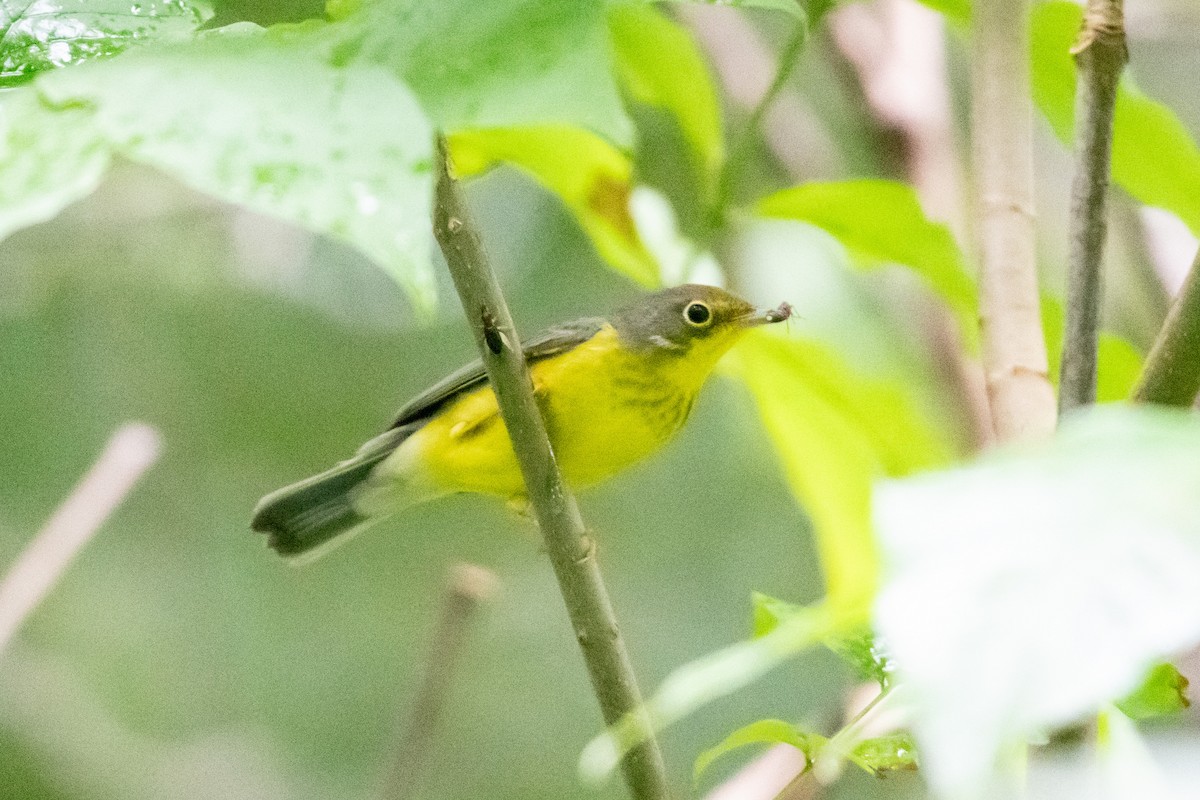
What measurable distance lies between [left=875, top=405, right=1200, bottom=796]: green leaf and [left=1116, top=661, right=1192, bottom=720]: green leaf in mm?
625

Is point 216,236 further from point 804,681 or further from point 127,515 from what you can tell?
point 804,681

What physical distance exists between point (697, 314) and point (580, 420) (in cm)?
38

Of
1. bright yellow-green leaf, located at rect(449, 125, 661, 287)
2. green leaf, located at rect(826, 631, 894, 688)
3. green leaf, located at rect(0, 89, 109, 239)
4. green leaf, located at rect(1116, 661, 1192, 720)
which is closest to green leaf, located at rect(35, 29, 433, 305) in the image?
green leaf, located at rect(0, 89, 109, 239)

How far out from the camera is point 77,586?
5.55 meters

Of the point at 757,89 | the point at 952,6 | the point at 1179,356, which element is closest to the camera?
the point at 1179,356

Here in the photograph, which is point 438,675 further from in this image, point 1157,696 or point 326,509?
point 326,509

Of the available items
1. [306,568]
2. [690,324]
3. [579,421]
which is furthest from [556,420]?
[306,568]

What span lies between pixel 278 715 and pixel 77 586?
110 centimetres

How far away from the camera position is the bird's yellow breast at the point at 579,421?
256cm

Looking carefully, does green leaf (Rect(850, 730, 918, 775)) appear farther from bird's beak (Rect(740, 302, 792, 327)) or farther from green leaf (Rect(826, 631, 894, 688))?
bird's beak (Rect(740, 302, 792, 327))

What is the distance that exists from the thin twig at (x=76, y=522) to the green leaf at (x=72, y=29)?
1138mm

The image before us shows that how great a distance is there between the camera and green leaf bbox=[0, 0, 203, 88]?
803 millimetres

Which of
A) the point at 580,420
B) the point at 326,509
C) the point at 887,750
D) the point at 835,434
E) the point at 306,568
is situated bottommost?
the point at 306,568

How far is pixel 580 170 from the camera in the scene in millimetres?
1564
